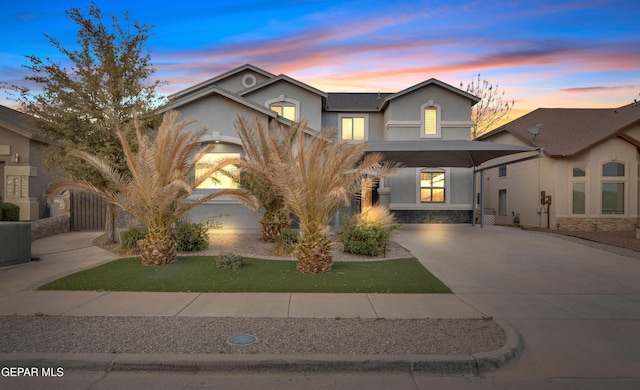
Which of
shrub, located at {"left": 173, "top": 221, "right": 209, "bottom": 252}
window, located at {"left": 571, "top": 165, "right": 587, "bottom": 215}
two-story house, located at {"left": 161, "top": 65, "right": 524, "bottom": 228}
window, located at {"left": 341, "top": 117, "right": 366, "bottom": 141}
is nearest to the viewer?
shrub, located at {"left": 173, "top": 221, "right": 209, "bottom": 252}

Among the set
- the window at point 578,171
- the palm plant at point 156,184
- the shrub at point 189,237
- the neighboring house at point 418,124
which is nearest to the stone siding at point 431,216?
the neighboring house at point 418,124

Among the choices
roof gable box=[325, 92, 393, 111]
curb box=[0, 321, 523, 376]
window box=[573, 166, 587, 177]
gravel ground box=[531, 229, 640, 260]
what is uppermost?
roof gable box=[325, 92, 393, 111]

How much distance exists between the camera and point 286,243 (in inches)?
477

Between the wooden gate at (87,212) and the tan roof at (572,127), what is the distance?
1976 centimetres

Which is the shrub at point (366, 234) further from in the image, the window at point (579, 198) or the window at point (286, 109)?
the window at point (579, 198)

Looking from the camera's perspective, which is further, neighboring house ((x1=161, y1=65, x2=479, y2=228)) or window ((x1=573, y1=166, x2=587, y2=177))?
neighboring house ((x1=161, y1=65, x2=479, y2=228))

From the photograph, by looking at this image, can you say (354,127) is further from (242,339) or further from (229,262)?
(242,339)

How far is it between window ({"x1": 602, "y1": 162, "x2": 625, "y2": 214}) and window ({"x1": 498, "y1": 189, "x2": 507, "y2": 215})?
5949 mm

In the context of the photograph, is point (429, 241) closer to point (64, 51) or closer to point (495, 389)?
point (495, 389)

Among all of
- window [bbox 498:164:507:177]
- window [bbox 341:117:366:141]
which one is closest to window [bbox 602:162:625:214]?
window [bbox 498:164:507:177]

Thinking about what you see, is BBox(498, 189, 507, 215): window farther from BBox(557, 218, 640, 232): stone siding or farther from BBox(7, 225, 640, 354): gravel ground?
BBox(7, 225, 640, 354): gravel ground

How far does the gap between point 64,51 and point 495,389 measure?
1397 cm

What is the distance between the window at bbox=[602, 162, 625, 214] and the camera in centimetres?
2066

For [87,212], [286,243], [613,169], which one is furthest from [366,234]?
[613,169]
